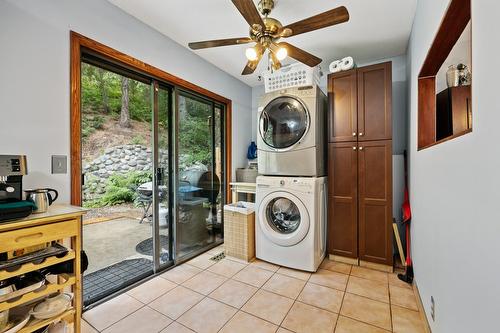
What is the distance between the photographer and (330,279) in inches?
87.1

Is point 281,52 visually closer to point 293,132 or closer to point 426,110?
point 293,132

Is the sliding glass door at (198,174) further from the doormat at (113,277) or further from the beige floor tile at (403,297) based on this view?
the beige floor tile at (403,297)

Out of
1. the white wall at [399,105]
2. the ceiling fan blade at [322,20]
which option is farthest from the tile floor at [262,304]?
the ceiling fan blade at [322,20]

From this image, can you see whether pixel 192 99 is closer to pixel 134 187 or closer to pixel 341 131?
pixel 134 187

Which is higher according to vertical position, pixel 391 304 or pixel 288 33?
pixel 288 33

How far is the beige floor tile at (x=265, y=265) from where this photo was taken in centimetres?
246

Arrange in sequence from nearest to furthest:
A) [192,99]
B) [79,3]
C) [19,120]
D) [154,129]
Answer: [19,120] → [79,3] → [154,129] → [192,99]

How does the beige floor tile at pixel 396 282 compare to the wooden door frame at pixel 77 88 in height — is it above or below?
below

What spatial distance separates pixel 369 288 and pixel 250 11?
243 cm

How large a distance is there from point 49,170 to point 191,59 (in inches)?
72.0

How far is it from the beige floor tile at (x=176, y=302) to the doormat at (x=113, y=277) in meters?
0.44

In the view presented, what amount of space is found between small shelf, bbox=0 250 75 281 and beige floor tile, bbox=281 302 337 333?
1.45m

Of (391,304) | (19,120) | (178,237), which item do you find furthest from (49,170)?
(391,304)

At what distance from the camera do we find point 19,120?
1.41 m
